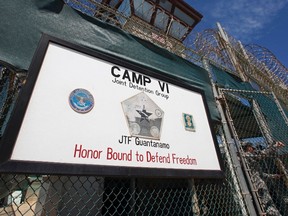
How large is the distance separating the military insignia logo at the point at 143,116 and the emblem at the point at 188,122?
32cm

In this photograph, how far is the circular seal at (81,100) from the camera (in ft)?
4.87

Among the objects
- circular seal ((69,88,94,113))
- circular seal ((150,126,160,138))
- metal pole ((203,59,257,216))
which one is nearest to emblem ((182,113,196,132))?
circular seal ((150,126,160,138))

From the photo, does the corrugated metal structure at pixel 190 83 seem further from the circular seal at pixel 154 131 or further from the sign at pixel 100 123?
the circular seal at pixel 154 131

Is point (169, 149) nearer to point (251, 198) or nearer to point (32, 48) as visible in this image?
point (251, 198)

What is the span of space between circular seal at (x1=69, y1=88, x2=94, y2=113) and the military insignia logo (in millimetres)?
327

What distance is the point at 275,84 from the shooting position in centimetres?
493

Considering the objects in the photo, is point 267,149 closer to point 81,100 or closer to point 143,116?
point 143,116

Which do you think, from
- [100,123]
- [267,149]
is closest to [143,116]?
[100,123]

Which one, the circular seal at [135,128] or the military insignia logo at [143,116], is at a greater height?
the military insignia logo at [143,116]

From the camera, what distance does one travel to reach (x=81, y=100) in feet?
5.04

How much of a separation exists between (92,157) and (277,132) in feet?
12.3

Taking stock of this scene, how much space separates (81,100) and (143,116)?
0.62m

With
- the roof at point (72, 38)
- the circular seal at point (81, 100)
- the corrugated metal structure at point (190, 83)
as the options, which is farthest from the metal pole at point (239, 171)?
the circular seal at point (81, 100)

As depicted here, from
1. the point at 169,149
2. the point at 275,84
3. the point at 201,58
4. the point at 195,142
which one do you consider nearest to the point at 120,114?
the point at 169,149
